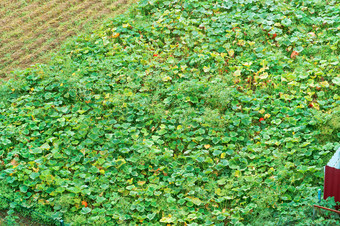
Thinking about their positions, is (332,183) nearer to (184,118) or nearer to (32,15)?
(184,118)

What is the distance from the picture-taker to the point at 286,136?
288 inches

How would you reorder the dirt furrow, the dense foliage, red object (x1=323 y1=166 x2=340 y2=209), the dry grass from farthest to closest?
the dirt furrow < the dry grass < the dense foliage < red object (x1=323 y1=166 x2=340 y2=209)

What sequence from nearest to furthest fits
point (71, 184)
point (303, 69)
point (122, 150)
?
point (71, 184)
point (122, 150)
point (303, 69)

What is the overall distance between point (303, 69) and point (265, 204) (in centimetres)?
336

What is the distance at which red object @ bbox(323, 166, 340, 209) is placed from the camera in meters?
5.74

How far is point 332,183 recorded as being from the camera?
19.2 ft

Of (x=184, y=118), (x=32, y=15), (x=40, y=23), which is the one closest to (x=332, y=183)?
(x=184, y=118)

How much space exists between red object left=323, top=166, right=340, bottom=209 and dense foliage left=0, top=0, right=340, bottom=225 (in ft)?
1.17

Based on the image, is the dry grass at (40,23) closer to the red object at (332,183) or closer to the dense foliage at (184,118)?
the dense foliage at (184,118)

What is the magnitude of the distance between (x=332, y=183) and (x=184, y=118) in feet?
9.38

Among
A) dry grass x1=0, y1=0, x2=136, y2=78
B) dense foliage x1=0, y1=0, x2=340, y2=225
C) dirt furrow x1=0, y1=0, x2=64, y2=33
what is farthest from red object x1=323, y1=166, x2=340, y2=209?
dirt furrow x1=0, y1=0, x2=64, y2=33

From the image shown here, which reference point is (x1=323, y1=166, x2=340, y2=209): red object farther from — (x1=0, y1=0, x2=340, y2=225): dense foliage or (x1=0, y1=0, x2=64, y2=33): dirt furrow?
(x1=0, y1=0, x2=64, y2=33): dirt furrow

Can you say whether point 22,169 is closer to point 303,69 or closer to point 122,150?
point 122,150

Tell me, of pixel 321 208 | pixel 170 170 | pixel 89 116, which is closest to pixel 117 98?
pixel 89 116
